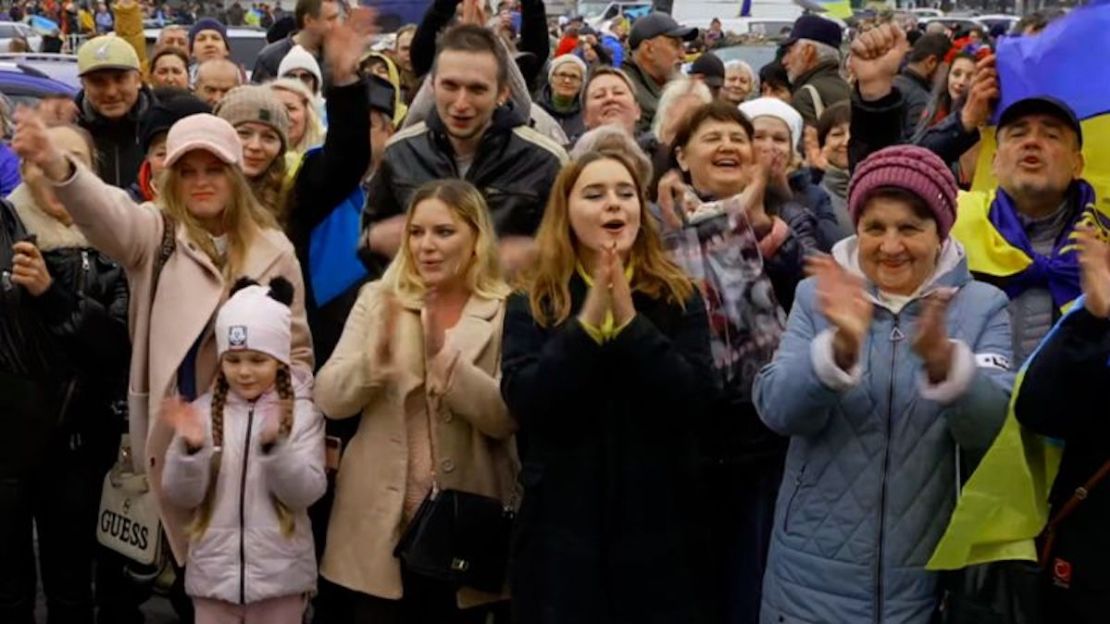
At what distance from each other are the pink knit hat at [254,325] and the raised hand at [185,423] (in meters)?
0.21

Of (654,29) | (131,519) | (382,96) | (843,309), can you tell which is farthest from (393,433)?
(654,29)

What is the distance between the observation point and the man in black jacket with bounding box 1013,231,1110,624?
11.1 feet

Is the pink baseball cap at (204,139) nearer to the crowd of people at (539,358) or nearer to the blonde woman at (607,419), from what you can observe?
the crowd of people at (539,358)

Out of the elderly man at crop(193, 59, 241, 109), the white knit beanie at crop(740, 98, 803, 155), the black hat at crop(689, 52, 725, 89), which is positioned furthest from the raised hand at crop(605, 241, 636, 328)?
the black hat at crop(689, 52, 725, 89)

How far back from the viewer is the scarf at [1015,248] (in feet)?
13.1

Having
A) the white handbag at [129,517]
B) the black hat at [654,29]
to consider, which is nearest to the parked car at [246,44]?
the black hat at [654,29]

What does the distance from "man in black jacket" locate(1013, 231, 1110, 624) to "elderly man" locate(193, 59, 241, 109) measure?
4.96 m

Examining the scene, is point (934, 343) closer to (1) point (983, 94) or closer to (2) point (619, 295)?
(2) point (619, 295)

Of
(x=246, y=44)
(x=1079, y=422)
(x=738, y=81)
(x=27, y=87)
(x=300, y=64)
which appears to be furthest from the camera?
(x=246, y=44)

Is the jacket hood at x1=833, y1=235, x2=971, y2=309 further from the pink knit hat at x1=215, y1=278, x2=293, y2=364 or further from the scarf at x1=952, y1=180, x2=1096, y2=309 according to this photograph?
the pink knit hat at x1=215, y1=278, x2=293, y2=364

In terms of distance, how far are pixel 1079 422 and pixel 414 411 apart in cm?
189

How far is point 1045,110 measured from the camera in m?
4.13

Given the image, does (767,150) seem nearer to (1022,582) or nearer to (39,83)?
(1022,582)

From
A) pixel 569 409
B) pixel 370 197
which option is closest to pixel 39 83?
pixel 370 197
